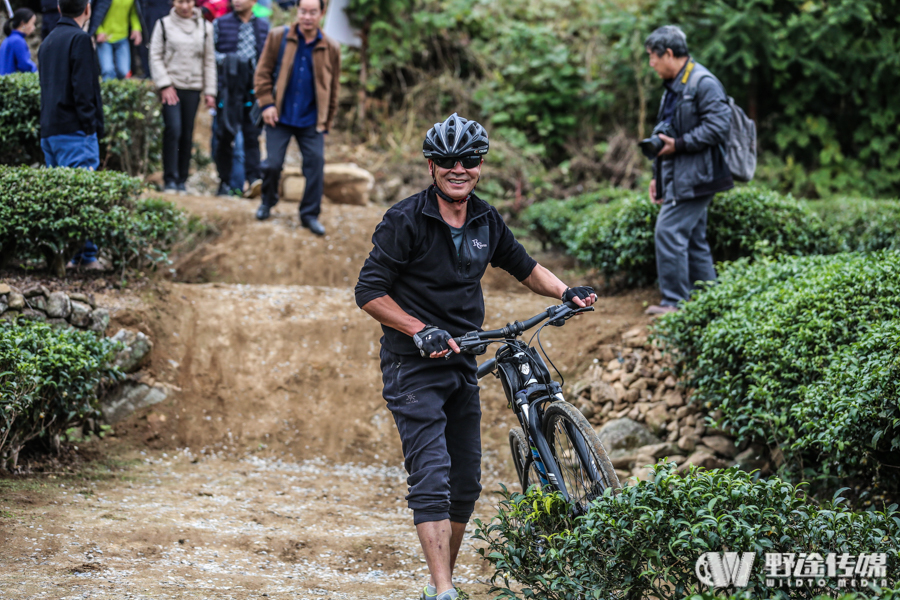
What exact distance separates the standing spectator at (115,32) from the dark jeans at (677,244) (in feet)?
22.2

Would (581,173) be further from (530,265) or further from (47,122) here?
(530,265)

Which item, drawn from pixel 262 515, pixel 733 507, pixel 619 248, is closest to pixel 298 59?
pixel 619 248

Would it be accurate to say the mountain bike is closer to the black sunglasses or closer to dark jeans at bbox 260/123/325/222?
the black sunglasses

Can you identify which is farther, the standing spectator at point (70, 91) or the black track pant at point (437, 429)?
the standing spectator at point (70, 91)

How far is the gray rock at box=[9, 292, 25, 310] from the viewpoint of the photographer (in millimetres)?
5219

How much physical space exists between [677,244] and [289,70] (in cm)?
424

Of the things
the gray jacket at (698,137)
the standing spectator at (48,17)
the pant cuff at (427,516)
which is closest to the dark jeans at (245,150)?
the standing spectator at (48,17)

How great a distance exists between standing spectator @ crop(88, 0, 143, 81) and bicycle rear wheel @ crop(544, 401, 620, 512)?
7.91m

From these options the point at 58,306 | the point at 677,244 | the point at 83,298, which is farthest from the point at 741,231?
the point at 58,306

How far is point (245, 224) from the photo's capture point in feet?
27.8

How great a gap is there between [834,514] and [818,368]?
1.66 metres

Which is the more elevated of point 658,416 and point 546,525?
point 546,525

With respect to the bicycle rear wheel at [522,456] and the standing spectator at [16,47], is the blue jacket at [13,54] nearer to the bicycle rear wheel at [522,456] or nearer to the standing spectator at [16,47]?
the standing spectator at [16,47]

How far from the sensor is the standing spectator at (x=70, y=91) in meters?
6.07
